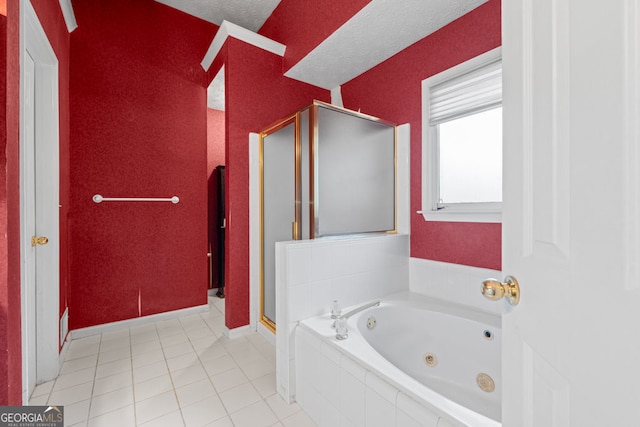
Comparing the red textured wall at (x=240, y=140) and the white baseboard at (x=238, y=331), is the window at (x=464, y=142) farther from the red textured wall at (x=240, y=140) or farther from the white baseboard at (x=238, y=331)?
the white baseboard at (x=238, y=331)

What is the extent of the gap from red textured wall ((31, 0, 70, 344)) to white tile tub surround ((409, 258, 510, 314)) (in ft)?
8.26

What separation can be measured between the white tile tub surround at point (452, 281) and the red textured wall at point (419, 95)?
5 centimetres

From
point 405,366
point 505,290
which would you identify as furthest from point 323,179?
point 505,290

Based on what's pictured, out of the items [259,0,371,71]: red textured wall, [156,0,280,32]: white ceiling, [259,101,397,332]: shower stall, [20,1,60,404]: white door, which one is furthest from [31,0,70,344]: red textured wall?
[259,0,371,71]: red textured wall

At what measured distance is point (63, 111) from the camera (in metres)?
2.00

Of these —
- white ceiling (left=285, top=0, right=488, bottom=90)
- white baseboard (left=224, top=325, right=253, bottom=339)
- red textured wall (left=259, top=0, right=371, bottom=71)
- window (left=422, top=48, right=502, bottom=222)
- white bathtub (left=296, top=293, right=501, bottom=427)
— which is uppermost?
red textured wall (left=259, top=0, right=371, bottom=71)

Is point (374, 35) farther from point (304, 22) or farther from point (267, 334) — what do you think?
point (267, 334)

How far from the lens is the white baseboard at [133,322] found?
7.48ft

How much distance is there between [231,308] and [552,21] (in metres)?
2.41

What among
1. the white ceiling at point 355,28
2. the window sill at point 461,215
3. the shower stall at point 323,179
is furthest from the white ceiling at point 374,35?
the window sill at point 461,215

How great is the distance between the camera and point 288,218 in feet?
6.97

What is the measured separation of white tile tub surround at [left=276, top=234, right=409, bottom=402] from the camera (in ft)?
5.03

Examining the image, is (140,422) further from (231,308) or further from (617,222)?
(617,222)

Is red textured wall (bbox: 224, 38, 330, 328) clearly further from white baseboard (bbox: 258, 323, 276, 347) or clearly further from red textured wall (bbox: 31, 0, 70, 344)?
red textured wall (bbox: 31, 0, 70, 344)
